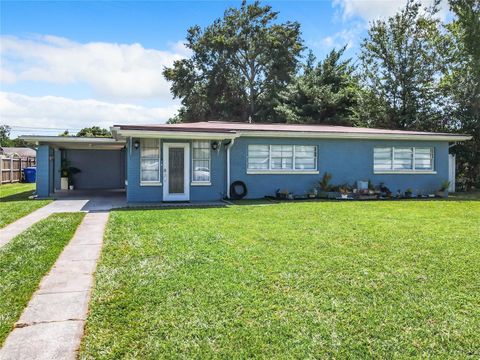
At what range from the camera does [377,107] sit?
25078 mm

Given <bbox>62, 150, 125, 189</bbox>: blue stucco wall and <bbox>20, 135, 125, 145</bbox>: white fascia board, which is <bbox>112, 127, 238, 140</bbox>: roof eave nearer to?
<bbox>20, 135, 125, 145</bbox>: white fascia board

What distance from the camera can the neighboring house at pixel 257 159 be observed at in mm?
13086

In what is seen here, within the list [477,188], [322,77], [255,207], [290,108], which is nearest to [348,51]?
[322,77]

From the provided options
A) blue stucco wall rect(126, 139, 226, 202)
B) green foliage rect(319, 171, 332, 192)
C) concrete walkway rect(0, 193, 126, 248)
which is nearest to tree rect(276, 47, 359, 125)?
green foliage rect(319, 171, 332, 192)

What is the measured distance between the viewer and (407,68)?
2411 centimetres

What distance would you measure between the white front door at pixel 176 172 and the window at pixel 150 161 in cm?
27

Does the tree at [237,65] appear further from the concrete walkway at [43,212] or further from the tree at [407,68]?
the concrete walkway at [43,212]

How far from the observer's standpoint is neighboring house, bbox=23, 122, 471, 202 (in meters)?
13.1

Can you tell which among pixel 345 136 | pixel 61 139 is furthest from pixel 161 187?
pixel 345 136

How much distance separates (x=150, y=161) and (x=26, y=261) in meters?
7.87

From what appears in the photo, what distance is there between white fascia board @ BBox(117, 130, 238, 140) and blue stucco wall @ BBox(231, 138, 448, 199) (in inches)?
47.6

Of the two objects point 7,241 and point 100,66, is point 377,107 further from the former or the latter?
point 7,241

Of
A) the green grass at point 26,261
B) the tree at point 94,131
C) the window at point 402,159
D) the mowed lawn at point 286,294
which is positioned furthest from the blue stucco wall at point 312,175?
the tree at point 94,131

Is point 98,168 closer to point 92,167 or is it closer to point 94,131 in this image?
point 92,167
